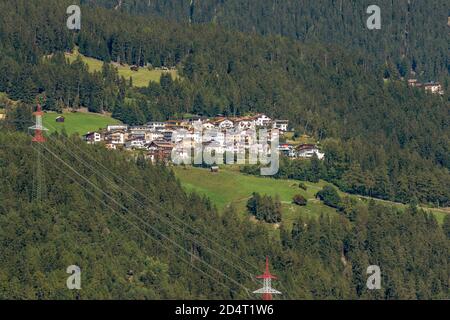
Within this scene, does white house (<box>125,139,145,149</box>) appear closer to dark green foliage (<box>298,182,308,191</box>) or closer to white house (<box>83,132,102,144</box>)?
white house (<box>83,132,102,144</box>)

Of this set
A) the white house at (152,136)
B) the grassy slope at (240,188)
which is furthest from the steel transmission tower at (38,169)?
the white house at (152,136)

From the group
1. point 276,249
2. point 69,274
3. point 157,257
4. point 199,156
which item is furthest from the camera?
point 199,156

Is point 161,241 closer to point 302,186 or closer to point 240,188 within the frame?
point 240,188

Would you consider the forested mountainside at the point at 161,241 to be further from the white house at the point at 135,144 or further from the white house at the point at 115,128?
the white house at the point at 115,128

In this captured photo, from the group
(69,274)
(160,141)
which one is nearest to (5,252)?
(69,274)

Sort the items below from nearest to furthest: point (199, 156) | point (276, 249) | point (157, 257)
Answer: point (157, 257) < point (276, 249) < point (199, 156)

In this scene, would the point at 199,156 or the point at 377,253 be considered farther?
the point at 199,156

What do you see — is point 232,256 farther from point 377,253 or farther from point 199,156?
point 199,156

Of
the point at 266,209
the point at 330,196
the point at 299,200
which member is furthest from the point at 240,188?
the point at 330,196
